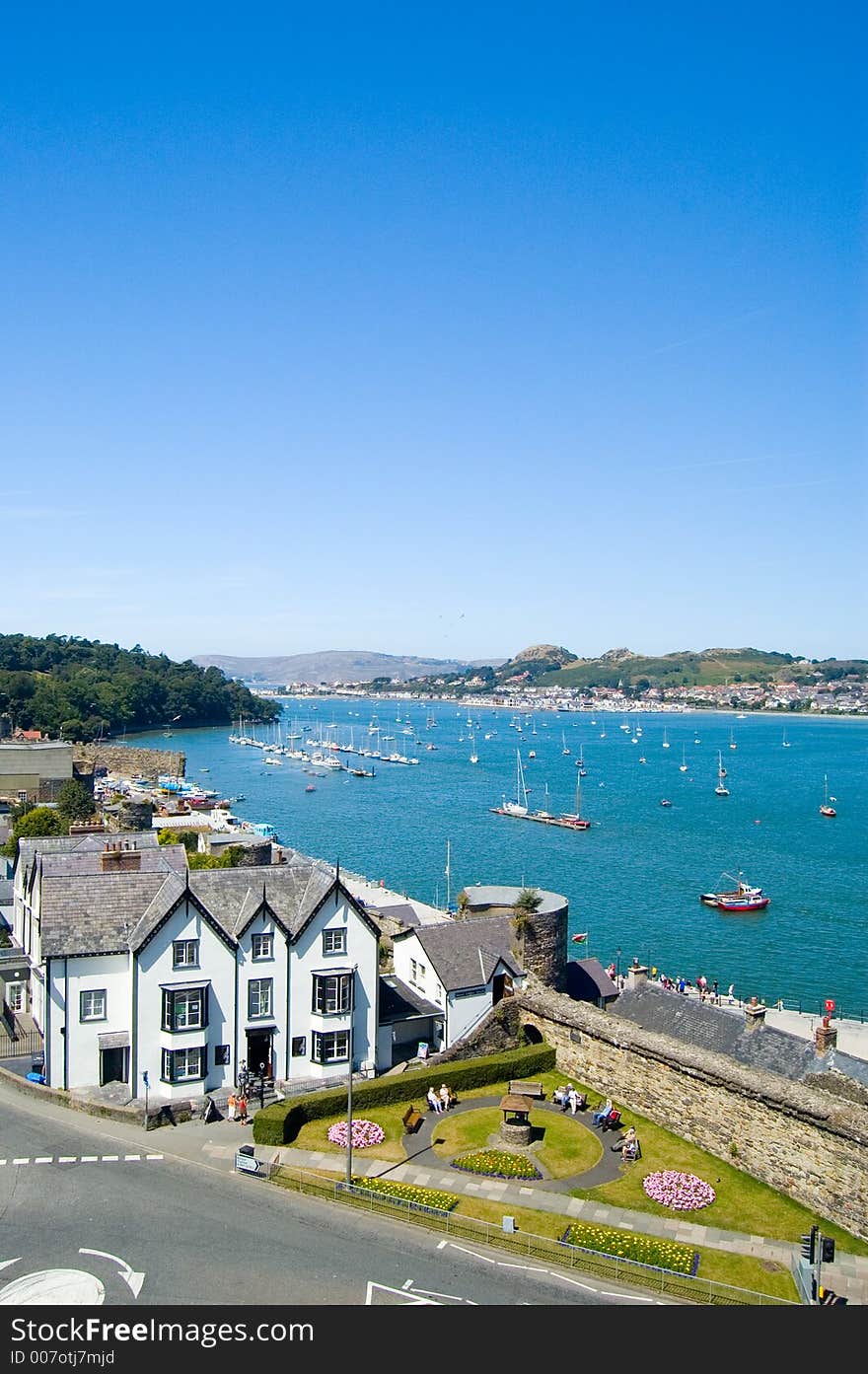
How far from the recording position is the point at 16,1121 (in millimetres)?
34781

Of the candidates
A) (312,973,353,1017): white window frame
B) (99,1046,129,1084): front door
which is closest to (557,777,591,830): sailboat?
(312,973,353,1017): white window frame

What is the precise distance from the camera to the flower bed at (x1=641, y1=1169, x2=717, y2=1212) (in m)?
30.5

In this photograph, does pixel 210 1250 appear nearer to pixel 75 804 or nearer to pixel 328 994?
pixel 328 994

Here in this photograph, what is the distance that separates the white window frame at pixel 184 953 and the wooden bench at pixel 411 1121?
901 cm

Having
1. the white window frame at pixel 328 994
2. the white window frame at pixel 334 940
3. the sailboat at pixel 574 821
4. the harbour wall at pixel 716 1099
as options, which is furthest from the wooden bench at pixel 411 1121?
the sailboat at pixel 574 821

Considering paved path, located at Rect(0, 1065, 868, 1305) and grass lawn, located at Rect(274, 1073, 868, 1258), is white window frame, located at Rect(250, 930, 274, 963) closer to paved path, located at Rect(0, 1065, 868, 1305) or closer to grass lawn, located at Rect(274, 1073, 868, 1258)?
paved path, located at Rect(0, 1065, 868, 1305)

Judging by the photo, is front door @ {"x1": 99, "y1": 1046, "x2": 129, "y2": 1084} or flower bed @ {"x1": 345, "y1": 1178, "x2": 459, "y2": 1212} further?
front door @ {"x1": 99, "y1": 1046, "x2": 129, "y2": 1084}

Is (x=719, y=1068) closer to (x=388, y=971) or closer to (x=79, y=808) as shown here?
(x=388, y=971)

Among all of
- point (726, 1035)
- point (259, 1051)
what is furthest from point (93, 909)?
point (726, 1035)

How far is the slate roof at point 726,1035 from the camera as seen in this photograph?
37531mm

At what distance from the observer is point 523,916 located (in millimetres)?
46219

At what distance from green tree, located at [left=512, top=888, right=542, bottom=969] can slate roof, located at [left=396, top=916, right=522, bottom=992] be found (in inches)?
16.3

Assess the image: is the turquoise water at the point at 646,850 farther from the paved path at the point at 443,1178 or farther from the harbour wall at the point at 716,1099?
the paved path at the point at 443,1178
